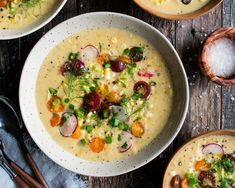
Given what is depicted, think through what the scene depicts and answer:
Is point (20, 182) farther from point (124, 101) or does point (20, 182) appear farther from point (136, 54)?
point (136, 54)

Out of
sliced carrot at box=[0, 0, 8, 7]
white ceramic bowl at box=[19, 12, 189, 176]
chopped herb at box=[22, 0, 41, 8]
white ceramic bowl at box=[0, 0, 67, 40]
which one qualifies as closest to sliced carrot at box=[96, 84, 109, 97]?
white ceramic bowl at box=[19, 12, 189, 176]

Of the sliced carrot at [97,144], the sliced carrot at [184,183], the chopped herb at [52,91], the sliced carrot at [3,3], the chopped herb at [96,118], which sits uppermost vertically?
the sliced carrot at [3,3]

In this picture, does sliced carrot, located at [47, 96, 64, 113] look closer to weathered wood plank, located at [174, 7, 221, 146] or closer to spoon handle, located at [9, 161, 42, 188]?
spoon handle, located at [9, 161, 42, 188]

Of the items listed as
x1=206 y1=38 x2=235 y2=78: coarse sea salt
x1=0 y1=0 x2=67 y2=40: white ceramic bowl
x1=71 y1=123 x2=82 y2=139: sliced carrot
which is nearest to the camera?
x1=0 y1=0 x2=67 y2=40: white ceramic bowl

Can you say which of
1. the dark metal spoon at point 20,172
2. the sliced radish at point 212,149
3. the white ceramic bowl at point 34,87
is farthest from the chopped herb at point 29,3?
the sliced radish at point 212,149

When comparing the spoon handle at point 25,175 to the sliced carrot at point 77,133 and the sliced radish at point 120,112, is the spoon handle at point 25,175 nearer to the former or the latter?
the sliced carrot at point 77,133

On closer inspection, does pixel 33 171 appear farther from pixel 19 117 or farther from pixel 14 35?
pixel 14 35
